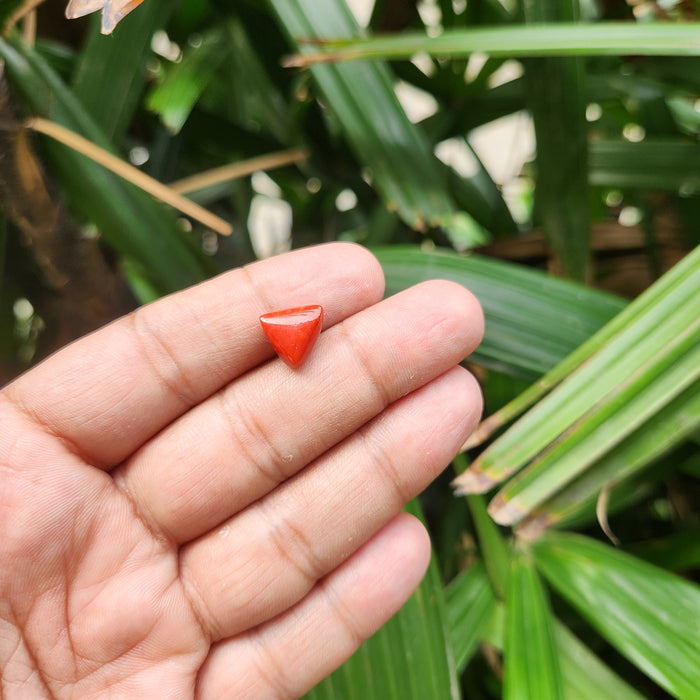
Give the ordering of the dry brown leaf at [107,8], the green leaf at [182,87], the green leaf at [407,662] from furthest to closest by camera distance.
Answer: the green leaf at [182,87], the green leaf at [407,662], the dry brown leaf at [107,8]

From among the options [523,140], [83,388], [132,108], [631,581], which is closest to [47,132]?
[132,108]

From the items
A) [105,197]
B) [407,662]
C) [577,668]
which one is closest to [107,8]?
[105,197]

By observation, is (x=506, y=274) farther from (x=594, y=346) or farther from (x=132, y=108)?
(x=132, y=108)

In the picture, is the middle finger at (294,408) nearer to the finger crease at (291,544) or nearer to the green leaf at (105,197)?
the finger crease at (291,544)

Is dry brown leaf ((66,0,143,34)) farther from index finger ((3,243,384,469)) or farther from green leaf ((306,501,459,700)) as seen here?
green leaf ((306,501,459,700))

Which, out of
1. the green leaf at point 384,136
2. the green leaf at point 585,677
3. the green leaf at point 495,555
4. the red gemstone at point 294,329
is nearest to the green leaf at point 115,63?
the green leaf at point 384,136

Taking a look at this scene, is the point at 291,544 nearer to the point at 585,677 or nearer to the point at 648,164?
the point at 585,677
